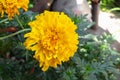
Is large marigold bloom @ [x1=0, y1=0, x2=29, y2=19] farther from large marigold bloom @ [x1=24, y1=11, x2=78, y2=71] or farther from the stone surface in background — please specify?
the stone surface in background

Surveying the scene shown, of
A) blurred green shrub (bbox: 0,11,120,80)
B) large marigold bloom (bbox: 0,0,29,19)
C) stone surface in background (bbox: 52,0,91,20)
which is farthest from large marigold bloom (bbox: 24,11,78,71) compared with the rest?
stone surface in background (bbox: 52,0,91,20)

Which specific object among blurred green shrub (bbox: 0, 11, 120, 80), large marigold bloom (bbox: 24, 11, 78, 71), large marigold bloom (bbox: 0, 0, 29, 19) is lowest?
blurred green shrub (bbox: 0, 11, 120, 80)

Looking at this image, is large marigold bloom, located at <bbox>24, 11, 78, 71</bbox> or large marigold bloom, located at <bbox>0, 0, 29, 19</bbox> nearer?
large marigold bloom, located at <bbox>24, 11, 78, 71</bbox>

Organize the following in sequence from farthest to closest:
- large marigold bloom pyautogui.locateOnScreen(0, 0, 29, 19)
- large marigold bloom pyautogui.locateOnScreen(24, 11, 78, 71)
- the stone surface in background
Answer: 1. the stone surface in background
2. large marigold bloom pyautogui.locateOnScreen(0, 0, 29, 19)
3. large marigold bloom pyautogui.locateOnScreen(24, 11, 78, 71)

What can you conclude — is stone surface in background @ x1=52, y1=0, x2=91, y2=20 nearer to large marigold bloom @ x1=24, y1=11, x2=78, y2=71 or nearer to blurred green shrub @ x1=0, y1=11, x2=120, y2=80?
blurred green shrub @ x1=0, y1=11, x2=120, y2=80

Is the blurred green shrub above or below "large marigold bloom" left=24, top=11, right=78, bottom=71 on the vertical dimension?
below

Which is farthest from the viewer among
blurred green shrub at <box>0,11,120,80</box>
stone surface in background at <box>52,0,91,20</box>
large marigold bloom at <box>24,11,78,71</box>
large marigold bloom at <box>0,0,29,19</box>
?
stone surface in background at <box>52,0,91,20</box>

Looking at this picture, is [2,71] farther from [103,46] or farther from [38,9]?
[38,9]

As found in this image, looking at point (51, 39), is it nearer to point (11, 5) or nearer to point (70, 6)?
point (11, 5)

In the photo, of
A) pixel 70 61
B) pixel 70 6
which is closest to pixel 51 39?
pixel 70 61

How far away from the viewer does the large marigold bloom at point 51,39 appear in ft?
4.68

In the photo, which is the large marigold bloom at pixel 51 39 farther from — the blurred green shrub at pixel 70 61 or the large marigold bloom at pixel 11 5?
the blurred green shrub at pixel 70 61

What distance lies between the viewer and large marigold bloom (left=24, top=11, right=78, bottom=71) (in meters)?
1.43

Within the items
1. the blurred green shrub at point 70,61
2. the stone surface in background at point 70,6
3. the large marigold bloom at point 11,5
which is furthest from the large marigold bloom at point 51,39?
the stone surface in background at point 70,6
